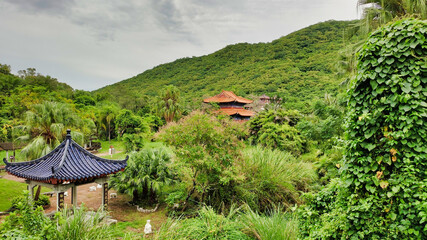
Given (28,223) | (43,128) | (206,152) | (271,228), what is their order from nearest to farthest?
(28,223) → (271,228) → (206,152) → (43,128)

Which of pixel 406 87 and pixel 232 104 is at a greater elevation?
pixel 232 104

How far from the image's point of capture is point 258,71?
6262cm

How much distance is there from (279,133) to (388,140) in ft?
42.5

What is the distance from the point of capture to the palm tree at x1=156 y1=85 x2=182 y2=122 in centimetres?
3376

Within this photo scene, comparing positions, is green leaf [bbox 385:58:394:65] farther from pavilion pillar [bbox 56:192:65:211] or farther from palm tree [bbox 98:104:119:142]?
palm tree [bbox 98:104:119:142]

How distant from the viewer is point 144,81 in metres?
73.1

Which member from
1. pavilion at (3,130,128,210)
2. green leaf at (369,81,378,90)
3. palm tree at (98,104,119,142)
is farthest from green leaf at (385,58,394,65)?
palm tree at (98,104,119,142)

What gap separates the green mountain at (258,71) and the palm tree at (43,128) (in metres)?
33.5

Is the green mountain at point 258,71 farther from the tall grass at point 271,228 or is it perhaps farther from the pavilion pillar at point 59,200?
the pavilion pillar at point 59,200

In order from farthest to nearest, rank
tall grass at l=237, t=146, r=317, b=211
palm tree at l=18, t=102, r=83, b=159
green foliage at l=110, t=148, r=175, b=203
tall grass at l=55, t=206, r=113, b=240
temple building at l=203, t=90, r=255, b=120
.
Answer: temple building at l=203, t=90, r=255, b=120 < palm tree at l=18, t=102, r=83, b=159 < green foliage at l=110, t=148, r=175, b=203 < tall grass at l=237, t=146, r=317, b=211 < tall grass at l=55, t=206, r=113, b=240

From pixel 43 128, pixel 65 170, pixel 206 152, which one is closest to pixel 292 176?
pixel 206 152

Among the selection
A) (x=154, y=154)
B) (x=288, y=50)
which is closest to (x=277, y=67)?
(x=288, y=50)

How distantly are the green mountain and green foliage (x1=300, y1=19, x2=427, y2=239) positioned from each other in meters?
38.1

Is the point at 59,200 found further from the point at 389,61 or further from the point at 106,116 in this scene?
the point at 106,116
